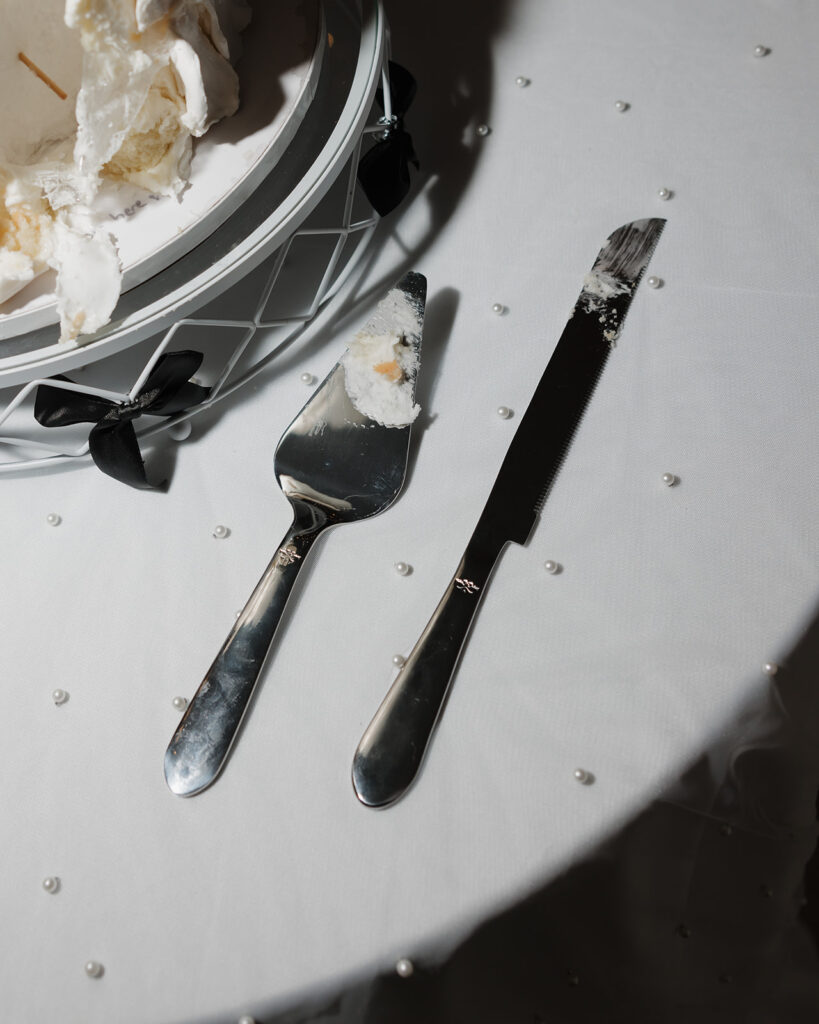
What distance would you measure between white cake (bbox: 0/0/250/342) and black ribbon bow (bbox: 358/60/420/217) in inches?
3.3

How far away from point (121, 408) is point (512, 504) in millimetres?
210

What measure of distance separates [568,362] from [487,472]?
0.08m

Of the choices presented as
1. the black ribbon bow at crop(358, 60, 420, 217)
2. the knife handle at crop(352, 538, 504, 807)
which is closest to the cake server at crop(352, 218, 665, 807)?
the knife handle at crop(352, 538, 504, 807)

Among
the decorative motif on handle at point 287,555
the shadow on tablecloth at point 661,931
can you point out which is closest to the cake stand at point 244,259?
the decorative motif on handle at point 287,555

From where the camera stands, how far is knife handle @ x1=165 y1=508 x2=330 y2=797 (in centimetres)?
39

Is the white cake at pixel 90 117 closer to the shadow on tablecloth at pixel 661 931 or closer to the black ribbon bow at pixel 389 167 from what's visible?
the black ribbon bow at pixel 389 167

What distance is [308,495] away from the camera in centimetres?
44

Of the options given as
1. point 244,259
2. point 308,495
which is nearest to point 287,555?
point 308,495

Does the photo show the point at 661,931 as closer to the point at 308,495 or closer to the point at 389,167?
the point at 308,495

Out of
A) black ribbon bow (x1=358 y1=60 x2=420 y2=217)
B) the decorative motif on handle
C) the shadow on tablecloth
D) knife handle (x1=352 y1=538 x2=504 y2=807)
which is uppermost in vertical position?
black ribbon bow (x1=358 y1=60 x2=420 y2=217)

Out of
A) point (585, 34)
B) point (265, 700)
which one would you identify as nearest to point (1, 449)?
point (265, 700)

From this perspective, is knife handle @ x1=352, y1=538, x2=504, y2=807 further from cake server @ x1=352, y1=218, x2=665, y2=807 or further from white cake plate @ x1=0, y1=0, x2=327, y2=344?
white cake plate @ x1=0, y1=0, x2=327, y2=344

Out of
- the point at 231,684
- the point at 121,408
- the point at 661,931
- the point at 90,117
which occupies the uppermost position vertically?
the point at 90,117

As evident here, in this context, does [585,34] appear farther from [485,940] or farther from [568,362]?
[485,940]
